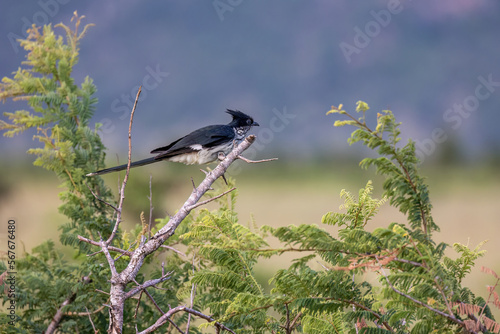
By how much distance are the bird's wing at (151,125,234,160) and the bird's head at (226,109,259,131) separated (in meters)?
0.42

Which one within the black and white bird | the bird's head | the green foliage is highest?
the bird's head

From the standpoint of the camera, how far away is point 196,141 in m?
5.46

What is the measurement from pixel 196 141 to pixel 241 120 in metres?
0.93

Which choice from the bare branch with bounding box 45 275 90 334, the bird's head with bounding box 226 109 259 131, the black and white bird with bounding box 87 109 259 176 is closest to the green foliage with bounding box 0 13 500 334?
the bare branch with bounding box 45 275 90 334

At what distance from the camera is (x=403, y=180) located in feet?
11.6

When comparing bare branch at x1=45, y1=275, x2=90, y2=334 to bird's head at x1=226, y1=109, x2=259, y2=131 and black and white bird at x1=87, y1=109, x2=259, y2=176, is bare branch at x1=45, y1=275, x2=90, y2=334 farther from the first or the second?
bird's head at x1=226, y1=109, x2=259, y2=131

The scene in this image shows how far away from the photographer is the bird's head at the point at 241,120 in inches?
245

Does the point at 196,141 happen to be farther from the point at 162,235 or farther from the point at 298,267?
the point at 298,267

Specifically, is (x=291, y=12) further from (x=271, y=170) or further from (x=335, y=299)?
(x=335, y=299)

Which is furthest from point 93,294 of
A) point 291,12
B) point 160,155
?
point 291,12

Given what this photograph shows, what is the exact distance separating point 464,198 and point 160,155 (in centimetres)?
3420

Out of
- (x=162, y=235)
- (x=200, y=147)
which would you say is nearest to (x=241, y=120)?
(x=200, y=147)

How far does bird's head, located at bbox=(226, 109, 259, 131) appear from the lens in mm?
6227

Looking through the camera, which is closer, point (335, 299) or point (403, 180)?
point (335, 299)
